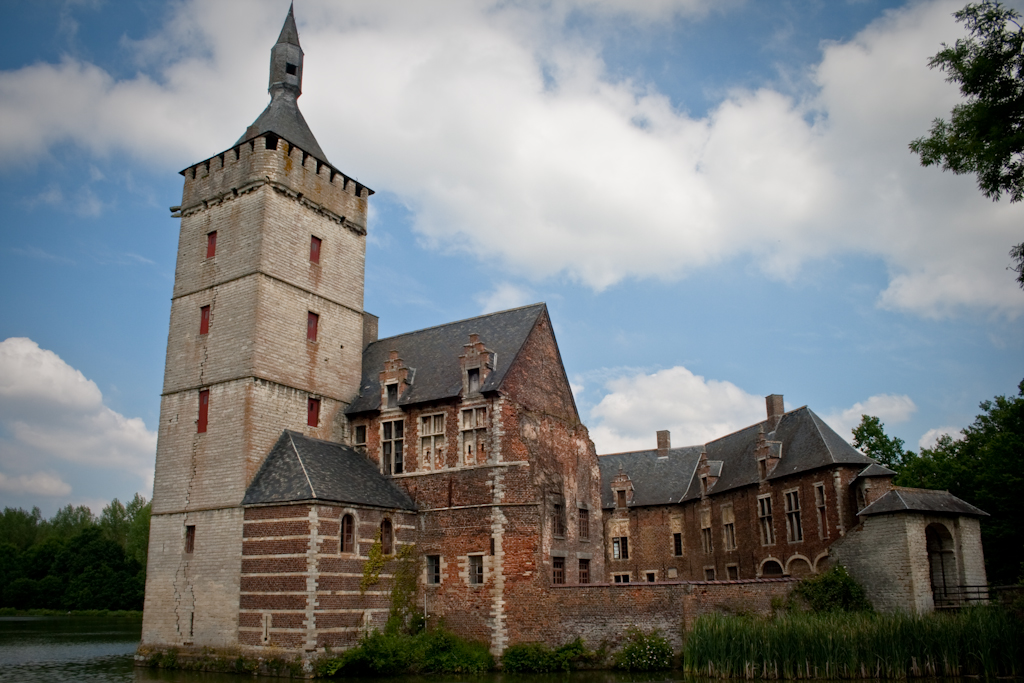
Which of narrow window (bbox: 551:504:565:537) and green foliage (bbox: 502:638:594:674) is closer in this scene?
green foliage (bbox: 502:638:594:674)

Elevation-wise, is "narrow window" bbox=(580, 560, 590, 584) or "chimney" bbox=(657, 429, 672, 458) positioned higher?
"chimney" bbox=(657, 429, 672, 458)

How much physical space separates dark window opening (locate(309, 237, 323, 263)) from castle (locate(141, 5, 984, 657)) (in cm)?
14

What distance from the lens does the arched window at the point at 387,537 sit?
83.6 ft

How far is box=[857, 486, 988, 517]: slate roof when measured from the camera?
78.9 ft

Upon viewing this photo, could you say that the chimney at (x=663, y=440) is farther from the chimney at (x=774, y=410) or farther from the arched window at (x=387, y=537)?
the arched window at (x=387, y=537)

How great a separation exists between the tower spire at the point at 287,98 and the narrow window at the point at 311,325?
638 centimetres

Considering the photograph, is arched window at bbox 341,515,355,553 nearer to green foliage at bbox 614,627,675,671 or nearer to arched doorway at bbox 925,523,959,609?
green foliage at bbox 614,627,675,671

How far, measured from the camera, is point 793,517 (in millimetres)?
30797

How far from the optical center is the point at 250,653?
23.0 m

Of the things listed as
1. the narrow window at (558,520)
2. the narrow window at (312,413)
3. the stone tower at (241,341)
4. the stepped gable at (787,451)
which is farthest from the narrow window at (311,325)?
the stepped gable at (787,451)

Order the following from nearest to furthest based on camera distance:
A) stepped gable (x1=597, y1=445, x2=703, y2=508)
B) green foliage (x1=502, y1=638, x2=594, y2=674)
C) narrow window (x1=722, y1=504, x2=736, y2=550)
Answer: green foliage (x1=502, y1=638, x2=594, y2=674) < narrow window (x1=722, y1=504, x2=736, y2=550) < stepped gable (x1=597, y1=445, x2=703, y2=508)

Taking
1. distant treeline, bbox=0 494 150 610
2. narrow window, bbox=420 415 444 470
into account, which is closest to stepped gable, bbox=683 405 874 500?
narrow window, bbox=420 415 444 470

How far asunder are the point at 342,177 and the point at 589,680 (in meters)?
21.1

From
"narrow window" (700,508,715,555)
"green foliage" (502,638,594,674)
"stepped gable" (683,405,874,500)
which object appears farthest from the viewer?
"narrow window" (700,508,715,555)
